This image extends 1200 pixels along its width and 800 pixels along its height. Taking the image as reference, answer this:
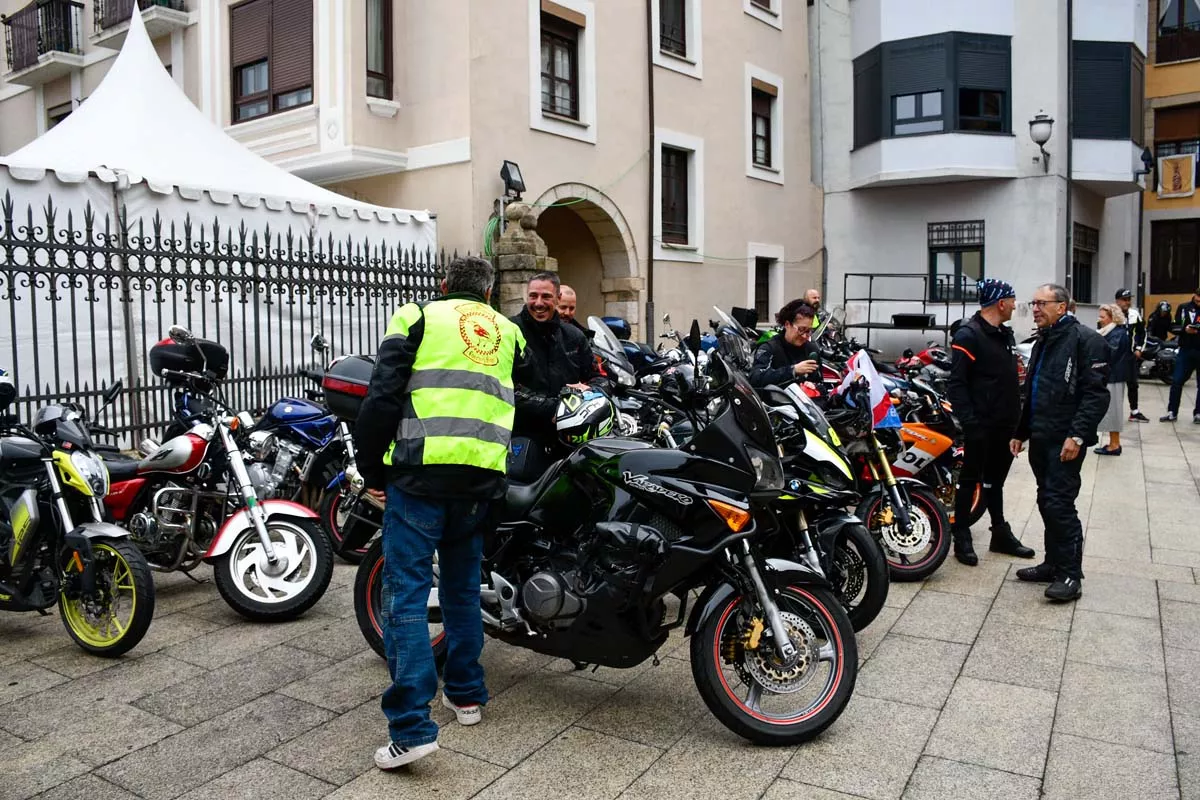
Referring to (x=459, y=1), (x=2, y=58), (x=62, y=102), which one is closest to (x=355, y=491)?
(x=459, y=1)

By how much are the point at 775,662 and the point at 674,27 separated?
16293 mm

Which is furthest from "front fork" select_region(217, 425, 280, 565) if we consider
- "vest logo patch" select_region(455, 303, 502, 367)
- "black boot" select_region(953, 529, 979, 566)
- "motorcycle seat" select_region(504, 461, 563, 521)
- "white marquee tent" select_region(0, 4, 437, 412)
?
"black boot" select_region(953, 529, 979, 566)

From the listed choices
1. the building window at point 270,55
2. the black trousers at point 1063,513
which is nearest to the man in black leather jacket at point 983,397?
the black trousers at point 1063,513

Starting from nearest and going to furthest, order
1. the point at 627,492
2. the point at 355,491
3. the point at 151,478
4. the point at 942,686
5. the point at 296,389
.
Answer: the point at 627,492 < the point at 942,686 < the point at 151,478 < the point at 355,491 < the point at 296,389

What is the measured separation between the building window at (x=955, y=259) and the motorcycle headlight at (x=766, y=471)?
59.8 ft

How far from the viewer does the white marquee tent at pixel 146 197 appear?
28.8 feet

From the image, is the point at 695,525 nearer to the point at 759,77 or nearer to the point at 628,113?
the point at 628,113

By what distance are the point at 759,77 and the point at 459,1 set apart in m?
7.95

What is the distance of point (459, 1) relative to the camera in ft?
45.6

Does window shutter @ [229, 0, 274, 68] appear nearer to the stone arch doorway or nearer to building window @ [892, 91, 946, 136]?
the stone arch doorway

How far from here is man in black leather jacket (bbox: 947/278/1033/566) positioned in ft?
21.6

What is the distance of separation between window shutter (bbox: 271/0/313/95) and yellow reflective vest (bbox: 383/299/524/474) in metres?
12.5

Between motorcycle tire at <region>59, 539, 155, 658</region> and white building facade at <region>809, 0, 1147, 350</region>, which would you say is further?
white building facade at <region>809, 0, 1147, 350</region>

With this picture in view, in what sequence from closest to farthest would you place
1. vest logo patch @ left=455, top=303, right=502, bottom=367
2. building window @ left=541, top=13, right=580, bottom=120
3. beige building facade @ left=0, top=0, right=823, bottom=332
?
1. vest logo patch @ left=455, top=303, right=502, bottom=367
2. beige building facade @ left=0, top=0, right=823, bottom=332
3. building window @ left=541, top=13, right=580, bottom=120
